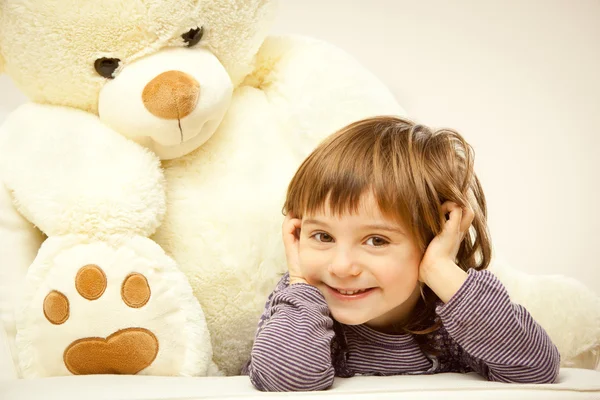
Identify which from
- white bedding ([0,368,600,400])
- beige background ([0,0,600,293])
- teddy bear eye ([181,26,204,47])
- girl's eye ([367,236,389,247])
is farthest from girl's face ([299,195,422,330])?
beige background ([0,0,600,293])

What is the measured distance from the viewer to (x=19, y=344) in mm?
1093

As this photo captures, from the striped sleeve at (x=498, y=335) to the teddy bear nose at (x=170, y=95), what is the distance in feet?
1.64

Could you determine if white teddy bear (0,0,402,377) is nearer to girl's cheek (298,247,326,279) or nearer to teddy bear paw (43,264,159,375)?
teddy bear paw (43,264,159,375)

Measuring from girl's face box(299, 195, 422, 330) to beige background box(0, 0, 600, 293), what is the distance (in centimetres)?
72

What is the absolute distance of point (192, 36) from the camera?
119 centimetres

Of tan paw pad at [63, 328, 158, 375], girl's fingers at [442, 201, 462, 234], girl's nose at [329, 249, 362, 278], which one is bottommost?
tan paw pad at [63, 328, 158, 375]

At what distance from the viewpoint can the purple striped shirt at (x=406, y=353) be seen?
0.97 meters

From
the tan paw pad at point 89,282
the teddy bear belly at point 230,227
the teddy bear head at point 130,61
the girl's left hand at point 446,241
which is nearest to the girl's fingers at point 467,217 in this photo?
the girl's left hand at point 446,241

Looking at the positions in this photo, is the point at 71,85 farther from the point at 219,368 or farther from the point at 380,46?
the point at 380,46

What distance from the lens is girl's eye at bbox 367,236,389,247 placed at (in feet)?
3.47

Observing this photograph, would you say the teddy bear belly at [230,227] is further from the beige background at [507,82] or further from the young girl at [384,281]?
the beige background at [507,82]

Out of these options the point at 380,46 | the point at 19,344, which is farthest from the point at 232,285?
the point at 380,46

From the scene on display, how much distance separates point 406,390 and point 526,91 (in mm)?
1142

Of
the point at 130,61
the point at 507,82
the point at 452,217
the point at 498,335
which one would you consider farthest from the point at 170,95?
the point at 507,82
